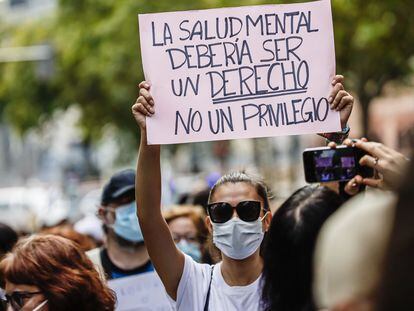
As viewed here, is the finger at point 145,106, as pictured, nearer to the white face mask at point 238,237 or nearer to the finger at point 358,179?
the white face mask at point 238,237

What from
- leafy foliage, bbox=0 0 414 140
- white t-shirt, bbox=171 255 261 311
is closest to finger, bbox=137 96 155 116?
white t-shirt, bbox=171 255 261 311

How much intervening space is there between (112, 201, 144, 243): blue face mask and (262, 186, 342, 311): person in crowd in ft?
7.44

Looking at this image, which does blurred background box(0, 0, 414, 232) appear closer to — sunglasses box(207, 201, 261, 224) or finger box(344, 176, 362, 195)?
sunglasses box(207, 201, 261, 224)

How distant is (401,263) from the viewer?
1461mm

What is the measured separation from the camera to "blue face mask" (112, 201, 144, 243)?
212 inches

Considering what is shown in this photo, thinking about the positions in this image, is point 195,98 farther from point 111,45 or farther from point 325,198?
point 111,45

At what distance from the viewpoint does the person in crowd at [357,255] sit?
5.04 feet

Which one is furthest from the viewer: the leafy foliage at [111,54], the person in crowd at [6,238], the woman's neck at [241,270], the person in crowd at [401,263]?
the leafy foliage at [111,54]

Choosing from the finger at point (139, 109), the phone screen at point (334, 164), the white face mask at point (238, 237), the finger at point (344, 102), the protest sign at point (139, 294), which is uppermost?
the finger at point (139, 109)

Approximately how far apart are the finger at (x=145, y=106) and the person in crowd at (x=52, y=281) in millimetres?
592

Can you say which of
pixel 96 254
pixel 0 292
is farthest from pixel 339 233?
pixel 96 254

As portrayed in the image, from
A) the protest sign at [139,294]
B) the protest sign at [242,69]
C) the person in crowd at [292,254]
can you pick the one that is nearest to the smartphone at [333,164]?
the protest sign at [242,69]

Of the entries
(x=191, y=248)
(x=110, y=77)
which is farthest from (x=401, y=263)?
(x=110, y=77)

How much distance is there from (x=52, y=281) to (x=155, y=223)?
0.45 m
